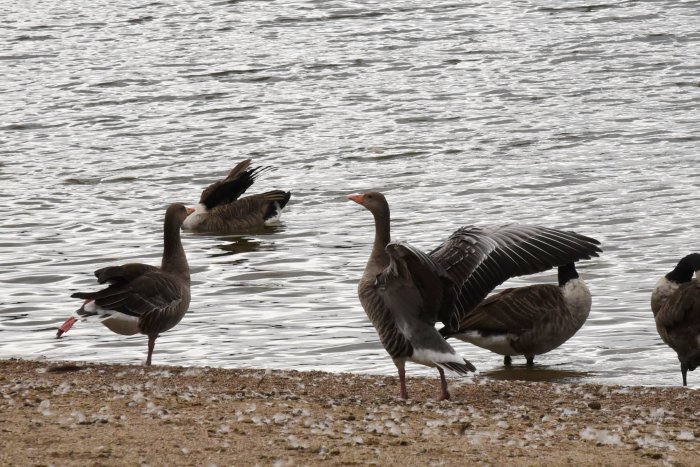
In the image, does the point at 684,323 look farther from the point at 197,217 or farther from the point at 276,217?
Answer: the point at 197,217

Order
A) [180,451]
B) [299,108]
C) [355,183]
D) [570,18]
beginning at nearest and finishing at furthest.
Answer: [180,451] → [355,183] → [299,108] → [570,18]

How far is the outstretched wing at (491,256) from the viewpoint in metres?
9.00

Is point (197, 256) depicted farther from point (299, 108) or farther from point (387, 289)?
point (299, 108)

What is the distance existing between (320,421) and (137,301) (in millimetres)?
3209

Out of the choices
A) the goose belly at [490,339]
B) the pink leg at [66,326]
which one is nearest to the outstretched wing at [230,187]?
the goose belly at [490,339]

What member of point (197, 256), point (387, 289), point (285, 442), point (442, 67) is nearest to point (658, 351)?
point (387, 289)

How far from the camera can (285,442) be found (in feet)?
22.9

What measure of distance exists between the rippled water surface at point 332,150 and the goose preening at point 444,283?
1.65 metres

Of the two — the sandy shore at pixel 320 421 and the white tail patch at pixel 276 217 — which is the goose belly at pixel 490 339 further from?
the white tail patch at pixel 276 217

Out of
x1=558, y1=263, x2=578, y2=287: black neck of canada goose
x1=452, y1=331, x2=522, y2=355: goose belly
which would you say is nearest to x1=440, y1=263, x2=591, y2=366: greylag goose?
x1=452, y1=331, x2=522, y2=355: goose belly

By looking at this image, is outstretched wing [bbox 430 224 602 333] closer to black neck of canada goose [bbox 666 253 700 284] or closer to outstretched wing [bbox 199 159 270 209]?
black neck of canada goose [bbox 666 253 700 284]

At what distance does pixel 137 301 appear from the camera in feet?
34.0

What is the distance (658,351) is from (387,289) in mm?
3386

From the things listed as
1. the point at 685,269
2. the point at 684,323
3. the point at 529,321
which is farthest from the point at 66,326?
the point at 685,269
